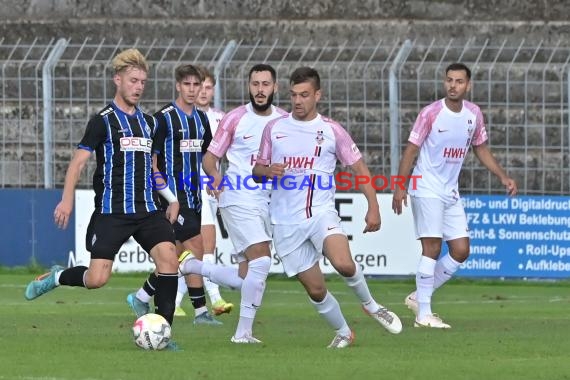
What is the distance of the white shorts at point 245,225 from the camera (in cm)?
1204

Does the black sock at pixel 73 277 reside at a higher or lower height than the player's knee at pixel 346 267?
lower

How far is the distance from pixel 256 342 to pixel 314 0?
45.3 feet

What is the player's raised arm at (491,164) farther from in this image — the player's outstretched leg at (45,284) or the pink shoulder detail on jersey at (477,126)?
the player's outstretched leg at (45,284)

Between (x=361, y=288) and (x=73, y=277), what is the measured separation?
2033 millimetres

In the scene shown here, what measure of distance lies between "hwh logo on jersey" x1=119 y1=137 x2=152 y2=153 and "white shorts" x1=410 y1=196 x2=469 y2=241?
130 inches

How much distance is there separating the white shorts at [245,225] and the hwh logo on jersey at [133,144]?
141cm

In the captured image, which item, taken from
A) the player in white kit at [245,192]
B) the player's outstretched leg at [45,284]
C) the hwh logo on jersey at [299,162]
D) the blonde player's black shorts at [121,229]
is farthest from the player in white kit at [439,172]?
the player's outstretched leg at [45,284]

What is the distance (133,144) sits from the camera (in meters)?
10.9

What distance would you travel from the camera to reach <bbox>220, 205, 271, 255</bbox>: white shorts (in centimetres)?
1204

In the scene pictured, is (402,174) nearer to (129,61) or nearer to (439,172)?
(439,172)

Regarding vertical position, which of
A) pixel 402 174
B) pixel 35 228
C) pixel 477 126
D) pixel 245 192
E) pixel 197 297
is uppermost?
pixel 477 126

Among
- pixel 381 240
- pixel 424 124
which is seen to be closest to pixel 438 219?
pixel 424 124

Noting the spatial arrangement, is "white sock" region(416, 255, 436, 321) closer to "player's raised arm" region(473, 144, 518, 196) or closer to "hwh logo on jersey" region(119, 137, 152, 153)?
"player's raised arm" region(473, 144, 518, 196)

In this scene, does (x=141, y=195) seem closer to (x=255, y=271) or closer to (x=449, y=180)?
(x=255, y=271)
